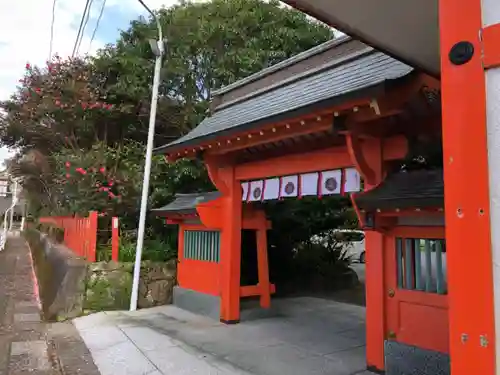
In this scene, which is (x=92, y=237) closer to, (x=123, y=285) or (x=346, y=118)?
(x=123, y=285)

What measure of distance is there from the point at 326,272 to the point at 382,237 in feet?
21.9

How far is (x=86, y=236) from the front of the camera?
9336mm

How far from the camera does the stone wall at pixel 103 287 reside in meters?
8.06

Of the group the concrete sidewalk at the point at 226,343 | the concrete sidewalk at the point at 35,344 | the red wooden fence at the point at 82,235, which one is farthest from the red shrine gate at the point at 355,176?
the concrete sidewalk at the point at 35,344

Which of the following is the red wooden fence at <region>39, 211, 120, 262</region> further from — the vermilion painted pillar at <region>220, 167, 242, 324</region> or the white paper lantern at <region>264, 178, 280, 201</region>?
the white paper lantern at <region>264, 178, 280, 201</region>

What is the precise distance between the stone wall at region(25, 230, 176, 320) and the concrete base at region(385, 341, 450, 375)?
5.68 m

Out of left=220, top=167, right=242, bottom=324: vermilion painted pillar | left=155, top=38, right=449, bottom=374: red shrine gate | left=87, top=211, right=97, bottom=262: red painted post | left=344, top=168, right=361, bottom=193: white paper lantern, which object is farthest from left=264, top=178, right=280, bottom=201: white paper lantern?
left=87, top=211, right=97, bottom=262: red painted post

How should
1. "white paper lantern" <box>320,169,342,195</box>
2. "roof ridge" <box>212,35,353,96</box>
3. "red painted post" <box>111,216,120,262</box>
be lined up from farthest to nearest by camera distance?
"red painted post" <box>111,216,120,262</box>, "roof ridge" <box>212,35,353,96</box>, "white paper lantern" <box>320,169,342,195</box>

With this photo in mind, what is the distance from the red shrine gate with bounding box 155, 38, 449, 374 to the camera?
166 inches

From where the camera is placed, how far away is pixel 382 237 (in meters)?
4.85

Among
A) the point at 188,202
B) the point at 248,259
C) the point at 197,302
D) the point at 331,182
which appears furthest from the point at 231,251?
the point at 331,182

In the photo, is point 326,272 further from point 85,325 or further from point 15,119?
point 15,119

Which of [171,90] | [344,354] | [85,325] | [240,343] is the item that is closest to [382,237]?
[344,354]

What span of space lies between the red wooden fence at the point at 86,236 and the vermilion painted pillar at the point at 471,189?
7.87m
